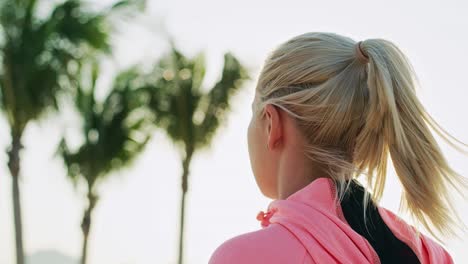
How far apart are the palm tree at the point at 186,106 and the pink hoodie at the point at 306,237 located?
56.8 ft

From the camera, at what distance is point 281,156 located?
2.19m

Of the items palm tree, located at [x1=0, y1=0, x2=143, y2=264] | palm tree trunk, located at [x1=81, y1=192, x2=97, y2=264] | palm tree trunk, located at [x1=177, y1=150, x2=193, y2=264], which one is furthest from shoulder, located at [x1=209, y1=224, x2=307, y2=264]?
palm tree trunk, located at [x1=81, y1=192, x2=97, y2=264]

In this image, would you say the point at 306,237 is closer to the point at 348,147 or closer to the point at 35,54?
the point at 348,147

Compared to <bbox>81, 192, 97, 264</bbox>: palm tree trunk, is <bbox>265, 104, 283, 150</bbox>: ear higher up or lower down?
higher up

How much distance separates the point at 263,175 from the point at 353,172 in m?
0.22

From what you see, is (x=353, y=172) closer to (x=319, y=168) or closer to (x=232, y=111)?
(x=319, y=168)

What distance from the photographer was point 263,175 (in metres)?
2.23

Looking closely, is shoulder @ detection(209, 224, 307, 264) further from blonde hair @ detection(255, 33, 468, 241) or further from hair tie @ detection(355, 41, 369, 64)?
hair tie @ detection(355, 41, 369, 64)


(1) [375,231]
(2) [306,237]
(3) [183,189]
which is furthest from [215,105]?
(2) [306,237]

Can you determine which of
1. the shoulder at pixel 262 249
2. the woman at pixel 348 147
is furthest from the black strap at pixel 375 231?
the shoulder at pixel 262 249

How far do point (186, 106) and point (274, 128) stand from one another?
59.3ft

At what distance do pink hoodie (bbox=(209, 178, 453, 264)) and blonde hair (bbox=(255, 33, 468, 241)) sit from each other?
0.08 m

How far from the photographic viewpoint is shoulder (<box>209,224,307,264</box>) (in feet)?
6.29

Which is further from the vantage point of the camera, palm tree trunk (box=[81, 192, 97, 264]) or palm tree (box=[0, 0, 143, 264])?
palm tree trunk (box=[81, 192, 97, 264])
